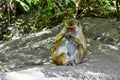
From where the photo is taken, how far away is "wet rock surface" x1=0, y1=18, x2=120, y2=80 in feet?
15.7

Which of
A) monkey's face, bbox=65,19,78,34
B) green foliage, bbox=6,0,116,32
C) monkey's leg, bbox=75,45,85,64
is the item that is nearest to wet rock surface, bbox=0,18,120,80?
monkey's leg, bbox=75,45,85,64

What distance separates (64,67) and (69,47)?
737 mm

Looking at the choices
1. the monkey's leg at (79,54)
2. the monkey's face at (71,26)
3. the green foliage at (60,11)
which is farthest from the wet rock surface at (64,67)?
the monkey's face at (71,26)

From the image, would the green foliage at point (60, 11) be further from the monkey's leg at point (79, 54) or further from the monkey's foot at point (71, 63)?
the monkey's foot at point (71, 63)

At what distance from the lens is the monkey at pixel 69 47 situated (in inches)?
227

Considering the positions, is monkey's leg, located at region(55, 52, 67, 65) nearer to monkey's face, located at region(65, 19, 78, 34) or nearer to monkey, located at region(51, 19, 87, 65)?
monkey, located at region(51, 19, 87, 65)

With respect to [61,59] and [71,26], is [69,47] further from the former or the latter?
[71,26]

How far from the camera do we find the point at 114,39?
24.1 ft

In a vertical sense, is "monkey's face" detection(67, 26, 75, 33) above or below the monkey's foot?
above

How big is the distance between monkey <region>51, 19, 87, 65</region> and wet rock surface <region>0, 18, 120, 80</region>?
0.17 metres

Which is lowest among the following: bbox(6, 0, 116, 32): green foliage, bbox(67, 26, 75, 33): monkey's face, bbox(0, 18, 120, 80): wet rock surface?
bbox(0, 18, 120, 80): wet rock surface

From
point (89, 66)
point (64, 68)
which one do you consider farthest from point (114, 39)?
point (64, 68)

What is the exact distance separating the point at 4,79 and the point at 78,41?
6.08ft

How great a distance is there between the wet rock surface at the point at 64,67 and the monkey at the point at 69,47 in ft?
0.56
